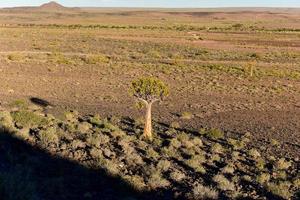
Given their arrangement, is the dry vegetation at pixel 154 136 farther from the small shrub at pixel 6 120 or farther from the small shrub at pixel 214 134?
the small shrub at pixel 6 120

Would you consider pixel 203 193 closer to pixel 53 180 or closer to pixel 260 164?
pixel 53 180

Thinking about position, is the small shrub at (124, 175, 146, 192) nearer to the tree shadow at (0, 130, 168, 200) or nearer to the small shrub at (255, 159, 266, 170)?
the tree shadow at (0, 130, 168, 200)

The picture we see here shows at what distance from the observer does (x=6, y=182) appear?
11.3m

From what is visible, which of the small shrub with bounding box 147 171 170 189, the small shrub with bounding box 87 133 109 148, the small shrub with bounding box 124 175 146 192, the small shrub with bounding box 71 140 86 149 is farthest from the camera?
the small shrub with bounding box 87 133 109 148

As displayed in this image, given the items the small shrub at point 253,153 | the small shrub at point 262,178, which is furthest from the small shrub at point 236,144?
the small shrub at point 262,178

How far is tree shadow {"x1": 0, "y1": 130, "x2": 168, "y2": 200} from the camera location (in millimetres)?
12133

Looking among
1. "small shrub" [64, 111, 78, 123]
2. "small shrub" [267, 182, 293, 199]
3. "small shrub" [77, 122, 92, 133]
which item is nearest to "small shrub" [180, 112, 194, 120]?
"small shrub" [64, 111, 78, 123]

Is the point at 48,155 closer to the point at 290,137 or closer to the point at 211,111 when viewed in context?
the point at 290,137

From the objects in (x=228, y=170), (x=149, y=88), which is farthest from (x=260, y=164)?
(x=149, y=88)

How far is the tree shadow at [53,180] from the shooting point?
39.8ft

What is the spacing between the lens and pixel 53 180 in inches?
541

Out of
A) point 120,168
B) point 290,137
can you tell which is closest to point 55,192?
point 120,168

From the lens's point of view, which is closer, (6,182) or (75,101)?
(6,182)

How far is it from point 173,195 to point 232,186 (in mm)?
1926
